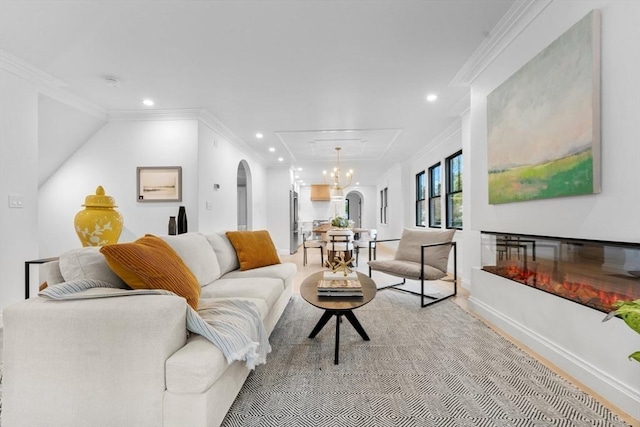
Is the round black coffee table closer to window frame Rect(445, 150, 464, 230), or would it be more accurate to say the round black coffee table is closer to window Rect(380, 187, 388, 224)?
window frame Rect(445, 150, 464, 230)

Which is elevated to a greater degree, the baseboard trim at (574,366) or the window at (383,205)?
the window at (383,205)

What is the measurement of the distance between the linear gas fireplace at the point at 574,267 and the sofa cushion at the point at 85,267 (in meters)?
2.71

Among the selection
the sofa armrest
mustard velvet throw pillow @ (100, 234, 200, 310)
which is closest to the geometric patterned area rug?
the sofa armrest

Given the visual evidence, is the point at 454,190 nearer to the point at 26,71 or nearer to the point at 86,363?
the point at 86,363

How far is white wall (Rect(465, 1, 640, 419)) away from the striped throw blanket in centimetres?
191

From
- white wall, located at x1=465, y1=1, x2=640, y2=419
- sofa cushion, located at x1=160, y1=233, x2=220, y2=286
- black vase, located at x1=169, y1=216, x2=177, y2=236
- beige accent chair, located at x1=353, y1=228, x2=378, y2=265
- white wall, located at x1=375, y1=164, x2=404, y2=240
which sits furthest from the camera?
white wall, located at x1=375, y1=164, x2=404, y2=240

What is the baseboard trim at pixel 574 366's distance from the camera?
1.56m

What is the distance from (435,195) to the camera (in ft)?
20.8

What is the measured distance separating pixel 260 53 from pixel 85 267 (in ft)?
7.37

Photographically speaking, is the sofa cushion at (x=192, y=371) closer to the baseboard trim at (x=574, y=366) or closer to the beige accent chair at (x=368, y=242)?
the baseboard trim at (x=574, y=366)

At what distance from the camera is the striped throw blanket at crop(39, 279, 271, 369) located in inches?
54.5

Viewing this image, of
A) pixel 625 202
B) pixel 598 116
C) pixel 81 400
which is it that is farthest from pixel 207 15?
pixel 625 202

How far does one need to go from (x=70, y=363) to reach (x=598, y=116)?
9.45 feet

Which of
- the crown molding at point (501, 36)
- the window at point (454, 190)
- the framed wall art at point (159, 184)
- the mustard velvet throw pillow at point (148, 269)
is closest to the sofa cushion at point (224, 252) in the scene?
the mustard velvet throw pillow at point (148, 269)
